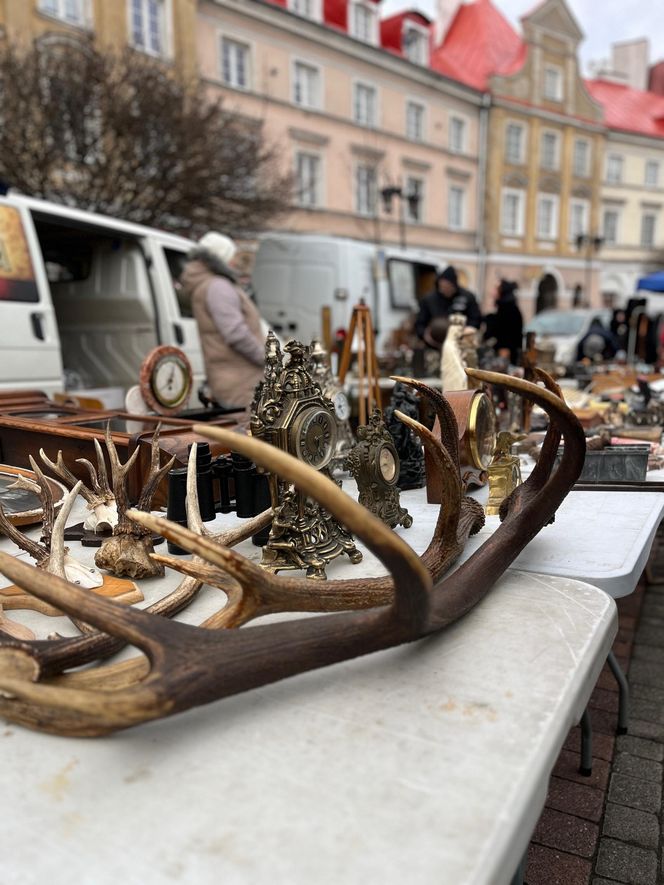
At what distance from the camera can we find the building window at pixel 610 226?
29.1 m

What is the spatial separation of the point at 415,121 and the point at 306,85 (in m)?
4.76

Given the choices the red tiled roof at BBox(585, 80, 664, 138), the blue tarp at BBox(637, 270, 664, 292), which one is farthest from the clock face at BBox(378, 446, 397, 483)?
the red tiled roof at BBox(585, 80, 664, 138)

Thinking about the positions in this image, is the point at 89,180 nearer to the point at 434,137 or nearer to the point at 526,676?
the point at 526,676

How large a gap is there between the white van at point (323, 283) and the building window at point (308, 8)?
36.9 feet

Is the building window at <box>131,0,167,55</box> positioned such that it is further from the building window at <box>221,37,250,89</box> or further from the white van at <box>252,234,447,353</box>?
the white van at <box>252,234,447,353</box>

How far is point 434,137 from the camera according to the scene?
2227 cm

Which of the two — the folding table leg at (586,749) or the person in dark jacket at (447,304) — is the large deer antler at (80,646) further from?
the person in dark jacket at (447,304)

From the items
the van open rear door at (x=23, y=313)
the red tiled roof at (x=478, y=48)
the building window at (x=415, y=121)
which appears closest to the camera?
the van open rear door at (x=23, y=313)

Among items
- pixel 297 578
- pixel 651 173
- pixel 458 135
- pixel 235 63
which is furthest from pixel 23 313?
pixel 651 173

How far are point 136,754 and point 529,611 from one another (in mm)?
815

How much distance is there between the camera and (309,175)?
19266mm

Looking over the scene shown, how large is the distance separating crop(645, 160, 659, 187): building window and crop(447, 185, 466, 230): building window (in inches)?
442

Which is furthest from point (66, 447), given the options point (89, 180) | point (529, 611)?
point (89, 180)

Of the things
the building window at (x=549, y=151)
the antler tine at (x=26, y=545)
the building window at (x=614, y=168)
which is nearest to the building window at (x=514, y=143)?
the building window at (x=549, y=151)
